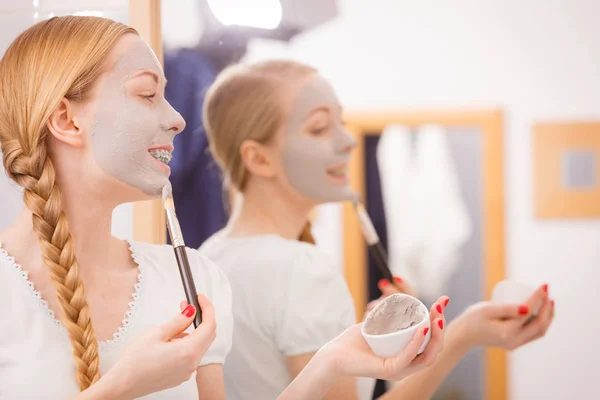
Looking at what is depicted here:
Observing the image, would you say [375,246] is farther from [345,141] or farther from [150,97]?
[150,97]

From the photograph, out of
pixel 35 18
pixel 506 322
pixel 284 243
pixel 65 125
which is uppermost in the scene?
pixel 35 18

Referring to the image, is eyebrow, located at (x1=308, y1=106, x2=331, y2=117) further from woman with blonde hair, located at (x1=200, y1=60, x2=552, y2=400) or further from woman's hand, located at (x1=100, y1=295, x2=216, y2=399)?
woman's hand, located at (x1=100, y1=295, x2=216, y2=399)

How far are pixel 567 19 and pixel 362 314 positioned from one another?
1.54 ft

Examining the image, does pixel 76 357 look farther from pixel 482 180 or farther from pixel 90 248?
pixel 482 180

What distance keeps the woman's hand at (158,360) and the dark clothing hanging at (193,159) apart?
0.32 m

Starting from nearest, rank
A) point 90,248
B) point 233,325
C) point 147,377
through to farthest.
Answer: point 147,377, point 90,248, point 233,325

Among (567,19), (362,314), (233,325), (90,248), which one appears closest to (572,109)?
(567,19)

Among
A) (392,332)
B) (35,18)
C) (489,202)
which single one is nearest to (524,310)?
(489,202)

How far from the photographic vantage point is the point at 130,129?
82 centimetres

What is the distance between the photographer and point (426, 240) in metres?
0.94

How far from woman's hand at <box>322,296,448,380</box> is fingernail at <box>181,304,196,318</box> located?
16 cm

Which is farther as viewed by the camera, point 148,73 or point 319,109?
point 319,109

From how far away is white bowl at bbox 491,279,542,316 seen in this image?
909 millimetres

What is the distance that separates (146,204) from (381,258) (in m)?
0.34
